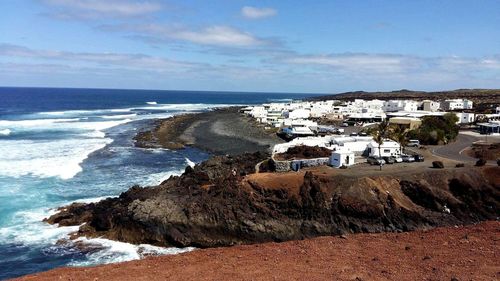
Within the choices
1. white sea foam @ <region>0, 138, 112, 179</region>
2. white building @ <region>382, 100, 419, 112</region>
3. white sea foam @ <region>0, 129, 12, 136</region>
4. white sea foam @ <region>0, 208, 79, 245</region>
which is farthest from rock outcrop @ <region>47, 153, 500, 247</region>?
white building @ <region>382, 100, 419, 112</region>

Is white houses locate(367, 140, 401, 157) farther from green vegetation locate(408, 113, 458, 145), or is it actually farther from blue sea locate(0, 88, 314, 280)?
blue sea locate(0, 88, 314, 280)

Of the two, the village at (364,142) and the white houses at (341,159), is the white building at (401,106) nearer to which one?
the village at (364,142)

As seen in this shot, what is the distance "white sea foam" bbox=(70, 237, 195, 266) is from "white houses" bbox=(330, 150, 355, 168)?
43.9 ft

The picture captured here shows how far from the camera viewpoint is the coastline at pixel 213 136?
62000 millimetres

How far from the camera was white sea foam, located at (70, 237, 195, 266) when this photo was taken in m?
25.1

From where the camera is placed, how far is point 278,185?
97.5 feet

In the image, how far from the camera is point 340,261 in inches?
885

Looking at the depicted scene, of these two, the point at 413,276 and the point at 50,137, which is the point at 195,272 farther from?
the point at 50,137

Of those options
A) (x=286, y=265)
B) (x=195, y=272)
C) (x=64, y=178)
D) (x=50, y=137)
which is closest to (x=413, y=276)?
(x=286, y=265)

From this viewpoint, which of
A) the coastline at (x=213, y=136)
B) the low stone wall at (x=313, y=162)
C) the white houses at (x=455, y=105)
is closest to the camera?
the low stone wall at (x=313, y=162)

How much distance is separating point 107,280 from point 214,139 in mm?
49470

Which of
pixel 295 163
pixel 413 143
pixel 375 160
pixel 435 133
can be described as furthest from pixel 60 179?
pixel 435 133

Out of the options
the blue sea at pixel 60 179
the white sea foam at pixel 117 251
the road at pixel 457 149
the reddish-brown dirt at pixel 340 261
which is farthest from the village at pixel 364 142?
the blue sea at pixel 60 179

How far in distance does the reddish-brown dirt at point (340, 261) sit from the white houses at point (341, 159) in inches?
345
